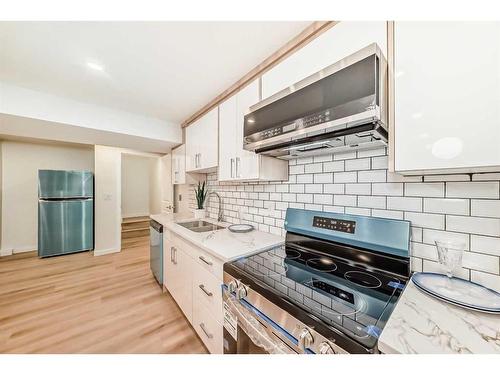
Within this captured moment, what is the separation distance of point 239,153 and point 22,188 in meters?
4.78

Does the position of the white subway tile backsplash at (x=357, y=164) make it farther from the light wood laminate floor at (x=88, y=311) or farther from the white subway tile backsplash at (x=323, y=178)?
the light wood laminate floor at (x=88, y=311)

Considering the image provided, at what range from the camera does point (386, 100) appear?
827mm

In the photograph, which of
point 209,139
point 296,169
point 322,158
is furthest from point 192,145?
point 322,158

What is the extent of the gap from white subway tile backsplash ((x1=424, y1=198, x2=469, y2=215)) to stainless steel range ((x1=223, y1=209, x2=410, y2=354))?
14cm

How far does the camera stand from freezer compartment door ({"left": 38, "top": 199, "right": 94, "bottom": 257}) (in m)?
3.43

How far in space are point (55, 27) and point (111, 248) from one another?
3.72m

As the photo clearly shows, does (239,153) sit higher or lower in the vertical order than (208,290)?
higher

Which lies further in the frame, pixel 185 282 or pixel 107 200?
pixel 107 200

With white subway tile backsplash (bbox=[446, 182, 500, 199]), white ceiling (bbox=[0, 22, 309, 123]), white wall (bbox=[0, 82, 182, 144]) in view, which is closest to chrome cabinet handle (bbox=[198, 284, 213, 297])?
white subway tile backsplash (bbox=[446, 182, 500, 199])

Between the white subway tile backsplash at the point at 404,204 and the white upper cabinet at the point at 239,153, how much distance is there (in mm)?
761

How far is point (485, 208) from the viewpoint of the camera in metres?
0.80

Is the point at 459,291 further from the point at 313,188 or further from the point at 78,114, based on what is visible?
the point at 78,114

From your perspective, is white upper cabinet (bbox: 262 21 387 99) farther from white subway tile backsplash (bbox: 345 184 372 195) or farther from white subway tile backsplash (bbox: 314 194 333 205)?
white subway tile backsplash (bbox: 314 194 333 205)
